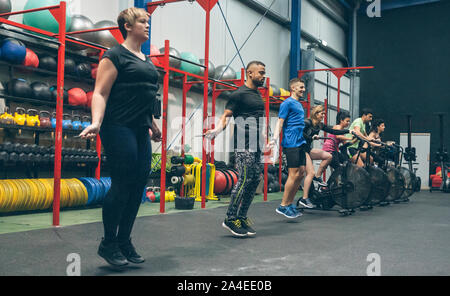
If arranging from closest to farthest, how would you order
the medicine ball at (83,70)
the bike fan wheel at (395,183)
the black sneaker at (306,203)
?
1. the black sneaker at (306,203)
2. the medicine ball at (83,70)
3. the bike fan wheel at (395,183)

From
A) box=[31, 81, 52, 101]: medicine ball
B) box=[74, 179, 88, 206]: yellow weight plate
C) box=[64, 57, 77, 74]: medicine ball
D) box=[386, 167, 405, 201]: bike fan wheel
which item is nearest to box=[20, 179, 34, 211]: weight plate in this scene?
box=[74, 179, 88, 206]: yellow weight plate

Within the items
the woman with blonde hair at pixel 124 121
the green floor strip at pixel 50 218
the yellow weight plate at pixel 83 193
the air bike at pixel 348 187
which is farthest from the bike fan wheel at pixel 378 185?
the woman with blonde hair at pixel 124 121

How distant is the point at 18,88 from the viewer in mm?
5043

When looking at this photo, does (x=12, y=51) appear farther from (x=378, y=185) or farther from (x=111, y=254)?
(x=378, y=185)

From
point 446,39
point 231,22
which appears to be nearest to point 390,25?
point 446,39

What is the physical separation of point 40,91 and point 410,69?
12.0 metres

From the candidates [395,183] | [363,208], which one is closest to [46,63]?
[363,208]

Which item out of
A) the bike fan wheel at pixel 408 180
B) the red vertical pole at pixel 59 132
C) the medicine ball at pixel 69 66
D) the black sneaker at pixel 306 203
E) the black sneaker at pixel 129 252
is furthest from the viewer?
the bike fan wheel at pixel 408 180

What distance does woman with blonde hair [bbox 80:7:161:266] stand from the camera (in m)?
2.26

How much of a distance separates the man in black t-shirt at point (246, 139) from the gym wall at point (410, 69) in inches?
457

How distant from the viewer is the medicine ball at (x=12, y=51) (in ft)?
15.9

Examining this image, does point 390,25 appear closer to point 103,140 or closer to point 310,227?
point 310,227

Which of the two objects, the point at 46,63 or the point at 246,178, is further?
the point at 46,63

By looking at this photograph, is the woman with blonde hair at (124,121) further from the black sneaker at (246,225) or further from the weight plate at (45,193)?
the weight plate at (45,193)
